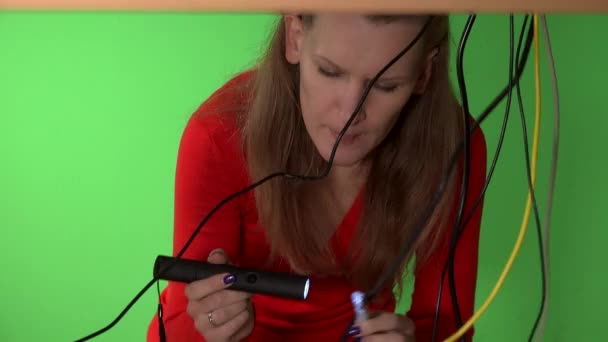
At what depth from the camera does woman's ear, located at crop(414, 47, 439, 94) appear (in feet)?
2.60

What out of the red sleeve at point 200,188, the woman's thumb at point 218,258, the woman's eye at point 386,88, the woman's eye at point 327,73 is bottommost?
the woman's thumb at point 218,258

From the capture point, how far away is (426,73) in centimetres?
82

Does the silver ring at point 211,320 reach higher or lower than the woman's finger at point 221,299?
lower

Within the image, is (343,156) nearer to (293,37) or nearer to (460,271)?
(293,37)

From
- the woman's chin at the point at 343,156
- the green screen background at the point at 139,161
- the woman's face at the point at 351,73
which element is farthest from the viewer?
the green screen background at the point at 139,161

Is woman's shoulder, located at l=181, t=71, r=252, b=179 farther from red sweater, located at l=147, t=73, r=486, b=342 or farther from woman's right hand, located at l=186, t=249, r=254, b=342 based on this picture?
woman's right hand, located at l=186, t=249, r=254, b=342

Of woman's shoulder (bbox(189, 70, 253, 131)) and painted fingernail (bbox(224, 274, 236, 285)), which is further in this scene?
woman's shoulder (bbox(189, 70, 253, 131))

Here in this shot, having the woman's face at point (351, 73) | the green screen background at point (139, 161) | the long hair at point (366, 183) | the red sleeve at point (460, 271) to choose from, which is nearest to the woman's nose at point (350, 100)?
the woman's face at point (351, 73)

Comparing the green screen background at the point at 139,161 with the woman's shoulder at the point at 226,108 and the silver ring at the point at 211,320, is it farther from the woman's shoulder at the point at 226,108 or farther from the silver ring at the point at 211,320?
the silver ring at the point at 211,320

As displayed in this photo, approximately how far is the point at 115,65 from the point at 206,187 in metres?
0.37

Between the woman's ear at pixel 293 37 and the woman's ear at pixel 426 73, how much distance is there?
4.9 inches

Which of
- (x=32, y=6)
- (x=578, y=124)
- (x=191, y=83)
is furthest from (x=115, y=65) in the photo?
(x=32, y=6)

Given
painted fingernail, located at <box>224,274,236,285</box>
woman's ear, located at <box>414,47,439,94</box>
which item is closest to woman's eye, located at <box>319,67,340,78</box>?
woman's ear, located at <box>414,47,439,94</box>

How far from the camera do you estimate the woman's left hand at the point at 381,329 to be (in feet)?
2.42
